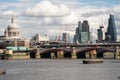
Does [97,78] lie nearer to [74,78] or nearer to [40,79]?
[74,78]

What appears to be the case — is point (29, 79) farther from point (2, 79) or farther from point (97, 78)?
point (97, 78)

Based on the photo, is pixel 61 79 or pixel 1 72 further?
pixel 1 72

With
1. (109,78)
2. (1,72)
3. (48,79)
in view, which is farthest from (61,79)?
(1,72)

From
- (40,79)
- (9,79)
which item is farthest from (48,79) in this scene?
(9,79)

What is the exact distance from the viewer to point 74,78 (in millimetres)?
129250

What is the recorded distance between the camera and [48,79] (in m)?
128

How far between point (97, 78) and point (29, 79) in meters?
16.8

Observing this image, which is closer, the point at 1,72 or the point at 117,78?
the point at 117,78

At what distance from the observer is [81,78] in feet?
424

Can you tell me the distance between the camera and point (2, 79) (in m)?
129

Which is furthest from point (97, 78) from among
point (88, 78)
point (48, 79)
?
point (48, 79)

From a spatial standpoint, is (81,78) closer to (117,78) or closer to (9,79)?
(117,78)

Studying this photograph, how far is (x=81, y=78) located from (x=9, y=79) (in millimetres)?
17856

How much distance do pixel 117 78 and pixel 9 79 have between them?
26642mm
